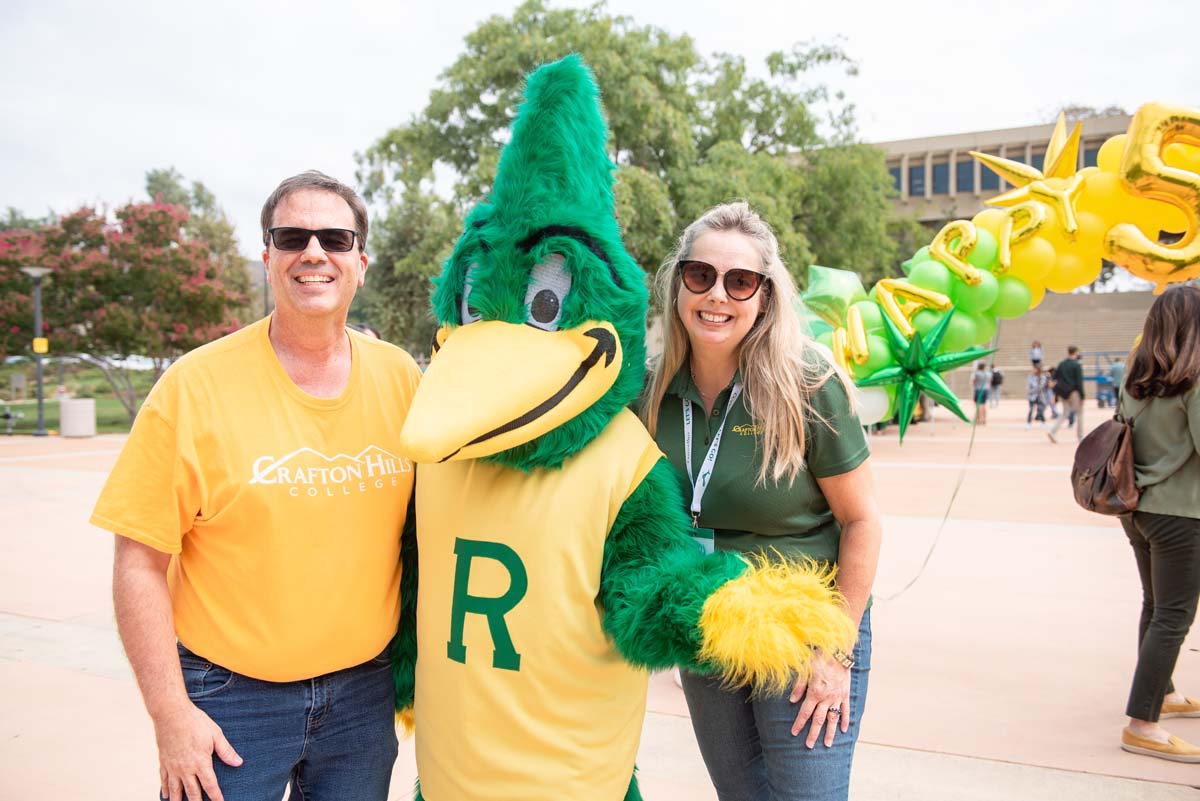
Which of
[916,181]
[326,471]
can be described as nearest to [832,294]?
[326,471]

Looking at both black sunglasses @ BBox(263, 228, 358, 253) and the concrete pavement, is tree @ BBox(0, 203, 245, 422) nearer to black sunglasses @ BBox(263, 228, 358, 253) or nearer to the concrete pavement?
the concrete pavement

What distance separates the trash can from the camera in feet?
56.7

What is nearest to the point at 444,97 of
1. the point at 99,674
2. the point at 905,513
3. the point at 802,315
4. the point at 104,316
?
the point at 104,316

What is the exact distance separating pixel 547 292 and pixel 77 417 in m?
19.1

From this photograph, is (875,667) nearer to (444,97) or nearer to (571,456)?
(571,456)

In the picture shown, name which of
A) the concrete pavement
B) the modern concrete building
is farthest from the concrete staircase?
the concrete pavement

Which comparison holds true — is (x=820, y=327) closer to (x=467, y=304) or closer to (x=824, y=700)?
(x=824, y=700)

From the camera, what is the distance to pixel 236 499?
1.68 m

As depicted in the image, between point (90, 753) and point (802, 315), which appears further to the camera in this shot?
point (90, 753)

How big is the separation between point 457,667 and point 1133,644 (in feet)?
14.1

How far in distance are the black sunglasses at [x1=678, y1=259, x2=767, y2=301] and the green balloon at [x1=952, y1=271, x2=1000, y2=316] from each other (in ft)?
9.54

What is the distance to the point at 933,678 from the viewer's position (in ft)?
13.4

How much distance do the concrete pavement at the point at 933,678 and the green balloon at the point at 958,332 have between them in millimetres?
1647

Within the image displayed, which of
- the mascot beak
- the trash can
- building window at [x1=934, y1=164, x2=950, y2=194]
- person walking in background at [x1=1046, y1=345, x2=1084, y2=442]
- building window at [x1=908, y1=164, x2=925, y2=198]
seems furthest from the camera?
building window at [x1=908, y1=164, x2=925, y2=198]
